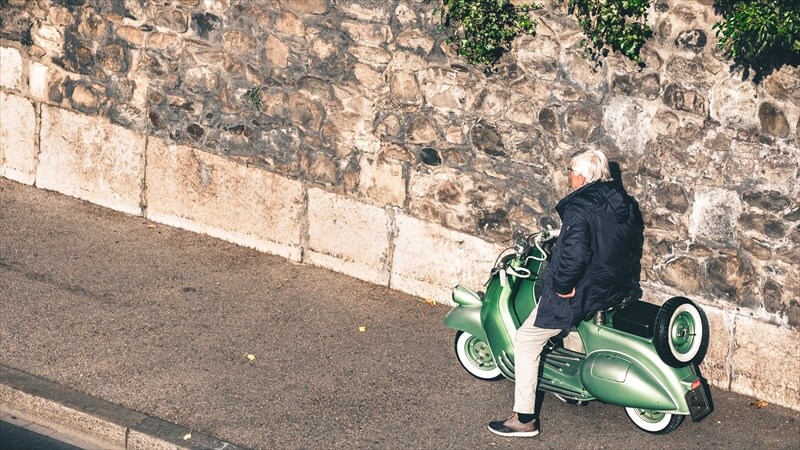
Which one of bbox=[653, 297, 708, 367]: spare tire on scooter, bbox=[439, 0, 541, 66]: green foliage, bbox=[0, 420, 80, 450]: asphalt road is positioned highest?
bbox=[439, 0, 541, 66]: green foliage

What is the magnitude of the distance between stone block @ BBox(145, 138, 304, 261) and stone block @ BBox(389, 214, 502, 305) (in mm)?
923

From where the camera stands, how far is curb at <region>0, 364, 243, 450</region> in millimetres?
7719

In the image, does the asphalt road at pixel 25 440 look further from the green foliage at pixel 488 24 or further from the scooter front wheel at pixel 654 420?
the green foliage at pixel 488 24

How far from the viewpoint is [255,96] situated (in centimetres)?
1000

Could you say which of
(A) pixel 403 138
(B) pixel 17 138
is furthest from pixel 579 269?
(B) pixel 17 138

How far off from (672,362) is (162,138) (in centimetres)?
482

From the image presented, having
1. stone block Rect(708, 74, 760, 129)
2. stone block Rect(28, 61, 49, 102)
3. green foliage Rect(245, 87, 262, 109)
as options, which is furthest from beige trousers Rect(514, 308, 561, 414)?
stone block Rect(28, 61, 49, 102)

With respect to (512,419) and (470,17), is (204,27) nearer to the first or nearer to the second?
(470,17)

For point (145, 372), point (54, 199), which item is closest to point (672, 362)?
point (145, 372)

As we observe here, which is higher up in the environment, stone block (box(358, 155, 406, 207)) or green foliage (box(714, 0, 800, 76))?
green foliage (box(714, 0, 800, 76))

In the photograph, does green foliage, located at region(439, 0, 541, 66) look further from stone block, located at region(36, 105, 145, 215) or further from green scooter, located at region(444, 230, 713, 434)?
stone block, located at region(36, 105, 145, 215)

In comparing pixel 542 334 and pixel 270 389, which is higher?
pixel 542 334

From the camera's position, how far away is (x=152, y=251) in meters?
10.3

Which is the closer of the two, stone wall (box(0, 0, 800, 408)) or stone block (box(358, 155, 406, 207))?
stone wall (box(0, 0, 800, 408))
